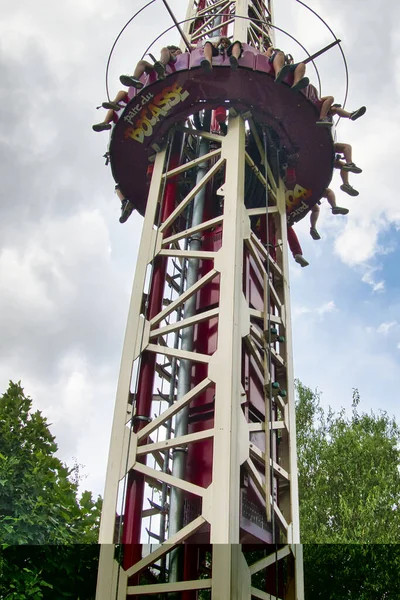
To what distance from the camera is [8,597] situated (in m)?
6.23

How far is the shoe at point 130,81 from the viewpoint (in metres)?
10.6

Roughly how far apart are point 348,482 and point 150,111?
15.9 meters

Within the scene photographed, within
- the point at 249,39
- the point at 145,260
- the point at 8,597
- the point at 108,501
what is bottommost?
the point at 8,597

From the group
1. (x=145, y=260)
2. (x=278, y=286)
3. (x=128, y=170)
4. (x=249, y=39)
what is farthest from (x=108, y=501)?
(x=249, y=39)

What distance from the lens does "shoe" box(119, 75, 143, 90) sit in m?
10.6

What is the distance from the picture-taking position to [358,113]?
35.6 feet

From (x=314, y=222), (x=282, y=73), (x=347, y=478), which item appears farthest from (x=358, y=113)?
(x=347, y=478)

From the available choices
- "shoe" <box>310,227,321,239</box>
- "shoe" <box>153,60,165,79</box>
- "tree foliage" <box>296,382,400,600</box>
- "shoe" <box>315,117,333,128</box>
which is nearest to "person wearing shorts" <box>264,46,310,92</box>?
"shoe" <box>315,117,333,128</box>

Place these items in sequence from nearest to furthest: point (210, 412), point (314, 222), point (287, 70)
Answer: point (210, 412) → point (287, 70) → point (314, 222)

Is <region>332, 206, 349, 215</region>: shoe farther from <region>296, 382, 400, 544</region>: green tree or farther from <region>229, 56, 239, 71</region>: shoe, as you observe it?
<region>296, 382, 400, 544</region>: green tree

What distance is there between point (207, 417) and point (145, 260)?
8.74 ft

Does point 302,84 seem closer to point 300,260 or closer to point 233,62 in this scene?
point 233,62

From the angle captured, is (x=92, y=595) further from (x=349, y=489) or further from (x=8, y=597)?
(x=349, y=489)

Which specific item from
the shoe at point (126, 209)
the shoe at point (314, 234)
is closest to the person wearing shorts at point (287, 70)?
Answer: the shoe at point (314, 234)
